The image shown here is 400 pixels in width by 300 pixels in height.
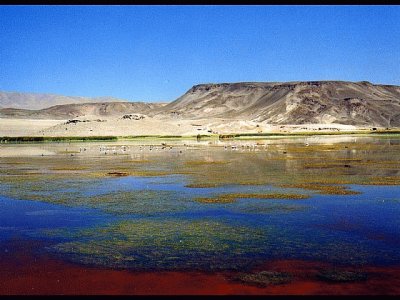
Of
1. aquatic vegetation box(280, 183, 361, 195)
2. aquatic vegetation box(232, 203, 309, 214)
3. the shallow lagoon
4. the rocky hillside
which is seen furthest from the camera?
the rocky hillside

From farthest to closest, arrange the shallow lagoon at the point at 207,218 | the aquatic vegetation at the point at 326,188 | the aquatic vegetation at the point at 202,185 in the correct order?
the aquatic vegetation at the point at 202,185 < the aquatic vegetation at the point at 326,188 < the shallow lagoon at the point at 207,218

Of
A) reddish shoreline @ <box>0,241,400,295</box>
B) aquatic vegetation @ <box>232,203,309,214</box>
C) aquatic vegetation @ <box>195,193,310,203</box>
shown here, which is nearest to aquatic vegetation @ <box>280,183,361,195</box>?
aquatic vegetation @ <box>195,193,310,203</box>

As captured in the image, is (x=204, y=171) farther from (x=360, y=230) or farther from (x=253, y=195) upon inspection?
(x=360, y=230)

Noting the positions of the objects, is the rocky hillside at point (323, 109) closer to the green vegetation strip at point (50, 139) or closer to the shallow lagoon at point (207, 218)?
the green vegetation strip at point (50, 139)

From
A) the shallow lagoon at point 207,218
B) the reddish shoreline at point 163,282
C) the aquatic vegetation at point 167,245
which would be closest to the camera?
the reddish shoreline at point 163,282

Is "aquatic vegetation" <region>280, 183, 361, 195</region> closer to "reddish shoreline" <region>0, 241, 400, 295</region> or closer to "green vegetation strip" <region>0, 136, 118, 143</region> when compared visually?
"reddish shoreline" <region>0, 241, 400, 295</region>

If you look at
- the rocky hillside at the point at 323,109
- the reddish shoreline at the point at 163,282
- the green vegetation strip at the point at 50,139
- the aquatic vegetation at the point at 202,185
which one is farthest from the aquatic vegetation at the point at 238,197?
the rocky hillside at the point at 323,109

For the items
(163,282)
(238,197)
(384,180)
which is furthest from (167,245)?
(384,180)
